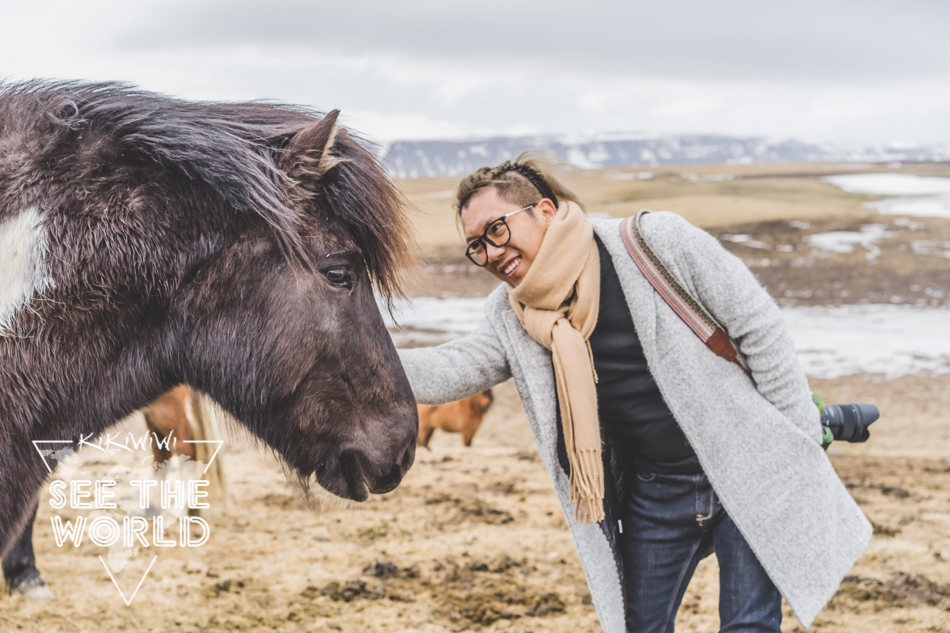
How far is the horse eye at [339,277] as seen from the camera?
1.71 meters

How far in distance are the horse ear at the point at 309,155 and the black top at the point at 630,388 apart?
106 centimetres

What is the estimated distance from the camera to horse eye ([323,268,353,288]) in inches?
67.3

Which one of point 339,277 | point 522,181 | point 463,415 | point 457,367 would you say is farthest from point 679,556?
point 463,415

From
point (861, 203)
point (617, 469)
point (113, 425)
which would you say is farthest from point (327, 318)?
point (861, 203)

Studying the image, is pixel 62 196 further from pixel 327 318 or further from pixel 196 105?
pixel 327 318

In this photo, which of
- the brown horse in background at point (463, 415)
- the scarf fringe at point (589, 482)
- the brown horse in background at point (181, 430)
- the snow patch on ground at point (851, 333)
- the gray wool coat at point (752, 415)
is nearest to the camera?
the gray wool coat at point (752, 415)

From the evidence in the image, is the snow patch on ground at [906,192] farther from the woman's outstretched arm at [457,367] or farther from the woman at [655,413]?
the woman's outstretched arm at [457,367]

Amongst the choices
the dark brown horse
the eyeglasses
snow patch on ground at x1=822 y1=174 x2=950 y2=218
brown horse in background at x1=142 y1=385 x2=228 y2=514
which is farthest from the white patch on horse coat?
snow patch on ground at x1=822 y1=174 x2=950 y2=218

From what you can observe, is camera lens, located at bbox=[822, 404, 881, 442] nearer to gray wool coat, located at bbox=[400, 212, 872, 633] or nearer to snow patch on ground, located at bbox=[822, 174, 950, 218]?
gray wool coat, located at bbox=[400, 212, 872, 633]

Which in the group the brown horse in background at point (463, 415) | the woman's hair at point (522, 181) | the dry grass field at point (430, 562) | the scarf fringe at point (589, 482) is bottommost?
the brown horse in background at point (463, 415)

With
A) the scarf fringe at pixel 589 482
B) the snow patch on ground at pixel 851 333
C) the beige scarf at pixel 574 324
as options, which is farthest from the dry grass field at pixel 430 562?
the snow patch on ground at pixel 851 333

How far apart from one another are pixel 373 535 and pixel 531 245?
10.8 ft

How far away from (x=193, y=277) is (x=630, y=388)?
1437mm

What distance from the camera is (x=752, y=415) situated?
210 cm
